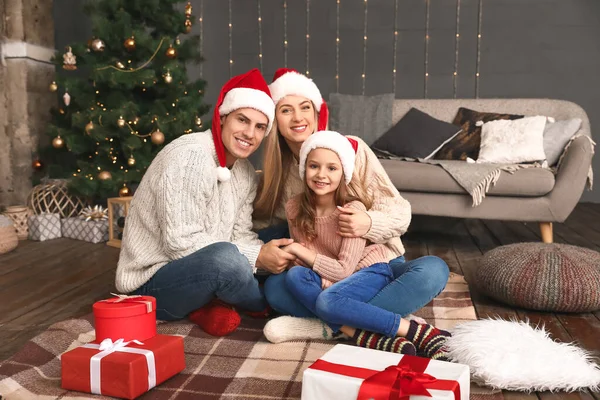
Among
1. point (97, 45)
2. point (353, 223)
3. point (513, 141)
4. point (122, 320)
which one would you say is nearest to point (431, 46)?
point (513, 141)

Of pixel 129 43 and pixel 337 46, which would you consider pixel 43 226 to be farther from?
pixel 337 46

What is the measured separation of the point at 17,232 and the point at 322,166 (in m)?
2.43

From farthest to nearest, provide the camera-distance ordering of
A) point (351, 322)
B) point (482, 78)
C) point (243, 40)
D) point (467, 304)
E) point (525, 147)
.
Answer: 1. point (243, 40)
2. point (482, 78)
3. point (525, 147)
4. point (467, 304)
5. point (351, 322)

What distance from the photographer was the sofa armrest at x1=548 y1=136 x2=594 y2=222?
9.52 ft

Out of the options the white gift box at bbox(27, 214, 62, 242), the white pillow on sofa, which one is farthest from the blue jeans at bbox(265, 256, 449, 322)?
the white gift box at bbox(27, 214, 62, 242)

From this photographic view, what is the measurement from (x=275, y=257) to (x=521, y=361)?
2.47 feet

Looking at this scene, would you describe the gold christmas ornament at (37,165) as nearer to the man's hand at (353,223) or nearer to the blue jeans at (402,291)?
the blue jeans at (402,291)

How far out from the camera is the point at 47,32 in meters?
3.82

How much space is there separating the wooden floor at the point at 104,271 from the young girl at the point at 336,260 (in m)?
0.33

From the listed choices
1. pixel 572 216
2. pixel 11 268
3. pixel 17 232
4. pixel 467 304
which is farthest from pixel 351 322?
pixel 572 216

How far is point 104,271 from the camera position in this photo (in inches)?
102

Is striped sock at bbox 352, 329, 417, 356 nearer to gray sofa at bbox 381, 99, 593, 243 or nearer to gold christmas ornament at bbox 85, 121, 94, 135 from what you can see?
gray sofa at bbox 381, 99, 593, 243

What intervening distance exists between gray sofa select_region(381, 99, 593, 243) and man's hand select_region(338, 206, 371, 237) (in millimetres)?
1416

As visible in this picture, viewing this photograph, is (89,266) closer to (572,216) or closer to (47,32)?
(47,32)
